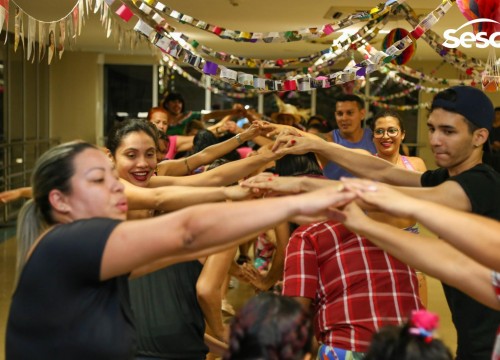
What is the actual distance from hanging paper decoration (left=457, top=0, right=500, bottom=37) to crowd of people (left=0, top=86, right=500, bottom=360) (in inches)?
48.5

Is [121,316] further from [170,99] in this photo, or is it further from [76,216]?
[170,99]

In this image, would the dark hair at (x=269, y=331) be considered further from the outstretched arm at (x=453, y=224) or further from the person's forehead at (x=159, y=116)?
the person's forehead at (x=159, y=116)

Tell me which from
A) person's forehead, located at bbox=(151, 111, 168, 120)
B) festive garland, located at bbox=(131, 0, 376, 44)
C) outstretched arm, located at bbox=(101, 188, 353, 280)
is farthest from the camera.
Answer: person's forehead, located at bbox=(151, 111, 168, 120)

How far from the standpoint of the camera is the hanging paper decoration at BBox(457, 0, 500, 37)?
3.77 m

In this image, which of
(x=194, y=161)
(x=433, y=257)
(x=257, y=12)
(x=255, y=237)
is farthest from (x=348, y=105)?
(x=433, y=257)

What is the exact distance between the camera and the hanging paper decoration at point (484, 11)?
148 inches

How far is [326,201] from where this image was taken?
1.77 metres

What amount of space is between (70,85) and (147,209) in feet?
42.6

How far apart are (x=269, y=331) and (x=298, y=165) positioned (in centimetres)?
198

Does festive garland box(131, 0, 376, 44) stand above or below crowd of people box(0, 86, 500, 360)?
above

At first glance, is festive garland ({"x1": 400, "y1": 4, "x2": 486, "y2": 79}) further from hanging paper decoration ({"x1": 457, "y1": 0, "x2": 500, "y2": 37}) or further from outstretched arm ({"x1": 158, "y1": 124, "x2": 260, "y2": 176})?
outstretched arm ({"x1": 158, "y1": 124, "x2": 260, "y2": 176})

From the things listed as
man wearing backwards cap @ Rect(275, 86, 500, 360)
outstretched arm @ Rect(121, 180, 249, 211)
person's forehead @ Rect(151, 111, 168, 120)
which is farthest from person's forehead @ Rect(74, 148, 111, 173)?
person's forehead @ Rect(151, 111, 168, 120)

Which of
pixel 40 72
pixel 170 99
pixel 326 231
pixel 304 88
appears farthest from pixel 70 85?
pixel 326 231

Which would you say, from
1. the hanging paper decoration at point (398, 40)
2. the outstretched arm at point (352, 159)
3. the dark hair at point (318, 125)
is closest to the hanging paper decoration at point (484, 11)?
the hanging paper decoration at point (398, 40)
